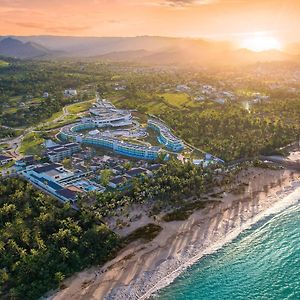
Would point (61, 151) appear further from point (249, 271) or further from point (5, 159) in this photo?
point (249, 271)

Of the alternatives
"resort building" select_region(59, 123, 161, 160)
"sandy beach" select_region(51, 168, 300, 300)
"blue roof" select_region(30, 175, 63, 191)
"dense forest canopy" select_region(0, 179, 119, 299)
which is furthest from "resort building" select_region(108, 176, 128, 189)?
→ "resort building" select_region(59, 123, 161, 160)

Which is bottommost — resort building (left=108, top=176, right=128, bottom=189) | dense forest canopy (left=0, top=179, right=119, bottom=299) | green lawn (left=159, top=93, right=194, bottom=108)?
dense forest canopy (left=0, top=179, right=119, bottom=299)

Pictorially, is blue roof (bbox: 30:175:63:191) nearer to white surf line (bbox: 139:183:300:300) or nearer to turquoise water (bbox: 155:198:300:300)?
white surf line (bbox: 139:183:300:300)

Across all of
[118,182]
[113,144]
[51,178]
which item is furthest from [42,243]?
[113,144]

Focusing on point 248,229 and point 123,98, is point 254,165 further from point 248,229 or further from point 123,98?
point 123,98

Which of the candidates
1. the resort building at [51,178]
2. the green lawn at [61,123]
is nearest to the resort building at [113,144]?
the green lawn at [61,123]

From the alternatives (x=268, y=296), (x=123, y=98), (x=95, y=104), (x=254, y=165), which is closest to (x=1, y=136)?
(x=95, y=104)

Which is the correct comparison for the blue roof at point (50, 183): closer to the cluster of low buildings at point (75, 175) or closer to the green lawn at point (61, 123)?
the cluster of low buildings at point (75, 175)
